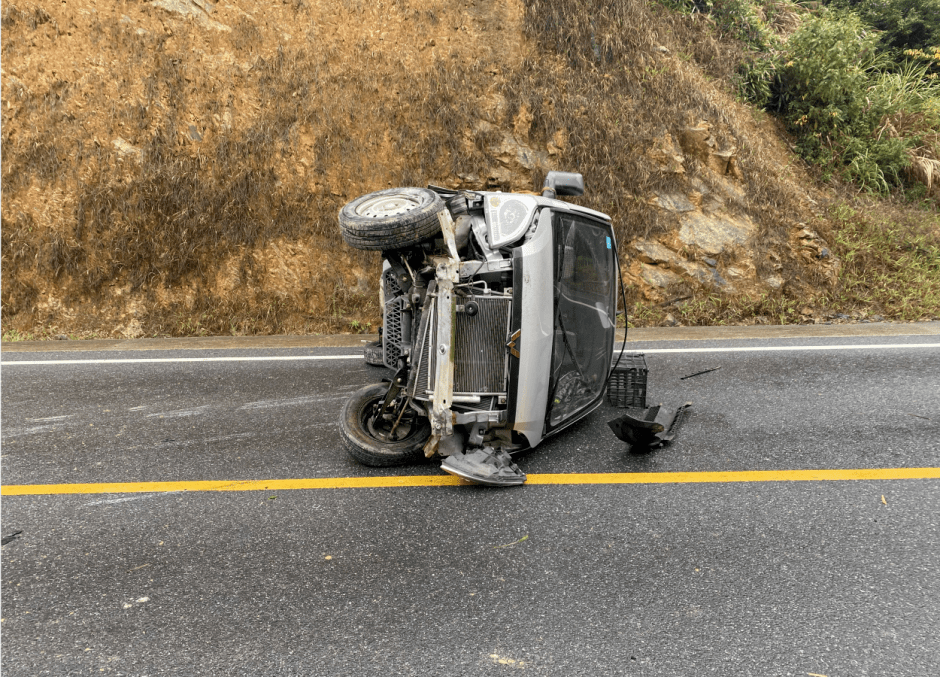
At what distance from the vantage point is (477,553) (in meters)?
3.06

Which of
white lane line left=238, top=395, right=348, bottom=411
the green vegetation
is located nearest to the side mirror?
white lane line left=238, top=395, right=348, bottom=411

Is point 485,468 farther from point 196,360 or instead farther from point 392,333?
point 196,360

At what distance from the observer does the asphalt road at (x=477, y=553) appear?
7.98 ft

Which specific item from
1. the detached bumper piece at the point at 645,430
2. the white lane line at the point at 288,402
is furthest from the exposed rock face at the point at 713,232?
the white lane line at the point at 288,402

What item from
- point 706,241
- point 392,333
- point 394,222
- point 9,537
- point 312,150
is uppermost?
point 312,150

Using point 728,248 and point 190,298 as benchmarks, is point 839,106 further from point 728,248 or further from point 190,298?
point 190,298

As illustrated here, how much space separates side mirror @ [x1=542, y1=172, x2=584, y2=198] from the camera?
14.4 ft

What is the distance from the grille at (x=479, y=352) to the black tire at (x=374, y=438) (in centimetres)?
37

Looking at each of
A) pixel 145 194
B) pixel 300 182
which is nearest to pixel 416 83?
pixel 300 182

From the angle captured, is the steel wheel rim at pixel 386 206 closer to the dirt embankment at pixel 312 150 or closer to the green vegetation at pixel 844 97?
the dirt embankment at pixel 312 150

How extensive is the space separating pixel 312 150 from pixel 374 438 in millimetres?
7215

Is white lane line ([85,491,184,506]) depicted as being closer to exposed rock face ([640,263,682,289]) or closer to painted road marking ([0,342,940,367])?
painted road marking ([0,342,940,367])

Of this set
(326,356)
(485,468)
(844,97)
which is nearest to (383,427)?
(485,468)

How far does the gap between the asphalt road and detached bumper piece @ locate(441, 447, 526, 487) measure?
3.5 inches
